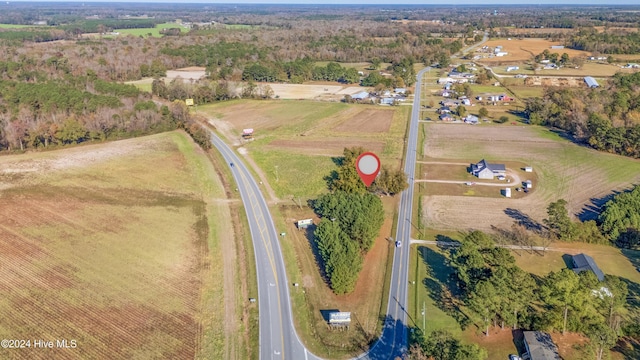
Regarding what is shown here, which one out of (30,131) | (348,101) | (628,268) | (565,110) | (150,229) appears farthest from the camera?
(348,101)

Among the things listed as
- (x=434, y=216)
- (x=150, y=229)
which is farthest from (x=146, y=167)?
(x=434, y=216)

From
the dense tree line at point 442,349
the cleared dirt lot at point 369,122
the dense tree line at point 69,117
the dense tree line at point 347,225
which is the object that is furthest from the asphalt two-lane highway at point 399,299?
the dense tree line at point 69,117

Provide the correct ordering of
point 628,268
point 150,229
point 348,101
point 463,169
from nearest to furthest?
point 628,268
point 150,229
point 463,169
point 348,101

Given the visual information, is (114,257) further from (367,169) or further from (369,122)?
(369,122)

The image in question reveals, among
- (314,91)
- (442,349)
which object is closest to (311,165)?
(442,349)

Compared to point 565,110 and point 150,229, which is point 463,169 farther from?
point 150,229

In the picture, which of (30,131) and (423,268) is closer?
(423,268)

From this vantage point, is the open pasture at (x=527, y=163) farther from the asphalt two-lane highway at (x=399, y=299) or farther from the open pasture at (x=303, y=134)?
the open pasture at (x=303, y=134)

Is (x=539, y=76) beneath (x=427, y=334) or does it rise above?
above
